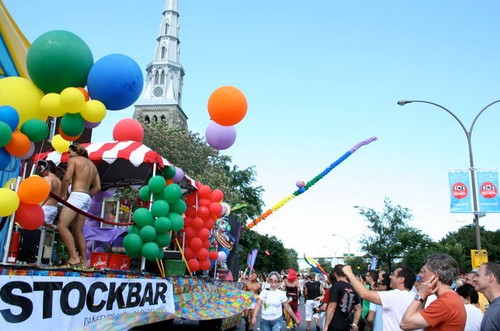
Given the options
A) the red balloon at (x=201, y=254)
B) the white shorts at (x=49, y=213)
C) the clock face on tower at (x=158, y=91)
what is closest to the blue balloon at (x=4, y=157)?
the white shorts at (x=49, y=213)

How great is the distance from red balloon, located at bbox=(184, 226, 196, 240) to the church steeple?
73.4 meters

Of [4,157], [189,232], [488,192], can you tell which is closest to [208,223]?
[189,232]

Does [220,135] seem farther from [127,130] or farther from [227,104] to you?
[127,130]

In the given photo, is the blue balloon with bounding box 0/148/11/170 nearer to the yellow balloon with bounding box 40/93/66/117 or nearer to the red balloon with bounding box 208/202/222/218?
the yellow balloon with bounding box 40/93/66/117

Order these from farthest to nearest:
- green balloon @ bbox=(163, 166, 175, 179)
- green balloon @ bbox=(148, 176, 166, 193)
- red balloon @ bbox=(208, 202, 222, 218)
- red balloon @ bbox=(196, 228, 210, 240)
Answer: red balloon @ bbox=(208, 202, 222, 218) → red balloon @ bbox=(196, 228, 210, 240) → green balloon @ bbox=(163, 166, 175, 179) → green balloon @ bbox=(148, 176, 166, 193)

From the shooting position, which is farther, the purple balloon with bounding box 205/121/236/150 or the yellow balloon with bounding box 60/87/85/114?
the purple balloon with bounding box 205/121/236/150

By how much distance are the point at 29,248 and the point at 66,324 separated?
2862 millimetres

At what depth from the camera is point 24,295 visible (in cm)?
432

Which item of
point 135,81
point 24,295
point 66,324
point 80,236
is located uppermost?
point 135,81

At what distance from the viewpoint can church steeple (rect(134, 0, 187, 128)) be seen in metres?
83.5

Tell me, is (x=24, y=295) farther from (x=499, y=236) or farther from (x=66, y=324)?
(x=499, y=236)

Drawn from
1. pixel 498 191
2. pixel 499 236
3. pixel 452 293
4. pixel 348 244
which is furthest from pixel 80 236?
pixel 499 236

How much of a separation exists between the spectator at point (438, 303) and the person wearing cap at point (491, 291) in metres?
0.18

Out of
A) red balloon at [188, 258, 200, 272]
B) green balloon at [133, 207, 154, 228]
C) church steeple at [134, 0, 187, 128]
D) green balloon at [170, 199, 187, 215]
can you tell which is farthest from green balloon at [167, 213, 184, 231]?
church steeple at [134, 0, 187, 128]
